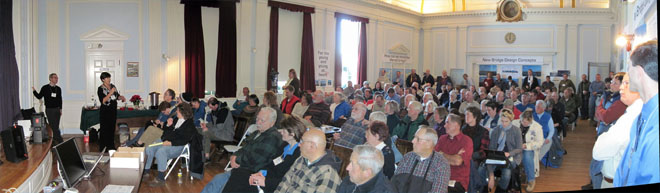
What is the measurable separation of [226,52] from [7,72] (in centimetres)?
653

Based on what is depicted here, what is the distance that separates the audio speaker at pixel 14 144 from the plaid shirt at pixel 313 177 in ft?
6.90

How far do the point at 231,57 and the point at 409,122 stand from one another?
700cm

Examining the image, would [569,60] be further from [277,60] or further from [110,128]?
[110,128]

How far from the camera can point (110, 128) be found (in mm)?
8078

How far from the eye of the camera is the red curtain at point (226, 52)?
12039 mm

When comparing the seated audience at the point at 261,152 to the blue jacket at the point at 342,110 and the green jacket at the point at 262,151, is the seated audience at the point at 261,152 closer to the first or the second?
the green jacket at the point at 262,151

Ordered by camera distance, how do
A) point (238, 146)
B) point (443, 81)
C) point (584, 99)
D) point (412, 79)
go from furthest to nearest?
point (412, 79) → point (443, 81) → point (584, 99) → point (238, 146)

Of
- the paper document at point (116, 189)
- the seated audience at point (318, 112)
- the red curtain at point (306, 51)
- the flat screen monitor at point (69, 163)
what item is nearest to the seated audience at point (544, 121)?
the seated audience at point (318, 112)

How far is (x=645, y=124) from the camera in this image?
297 centimetres

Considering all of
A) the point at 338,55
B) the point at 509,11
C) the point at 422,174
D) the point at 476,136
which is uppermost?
the point at 509,11

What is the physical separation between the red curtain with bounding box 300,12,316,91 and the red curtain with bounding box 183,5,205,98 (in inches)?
114

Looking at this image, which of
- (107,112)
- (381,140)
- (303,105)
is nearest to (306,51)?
(303,105)

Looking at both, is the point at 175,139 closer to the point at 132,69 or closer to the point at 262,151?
the point at 262,151

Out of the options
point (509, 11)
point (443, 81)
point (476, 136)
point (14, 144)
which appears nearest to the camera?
point (14, 144)
